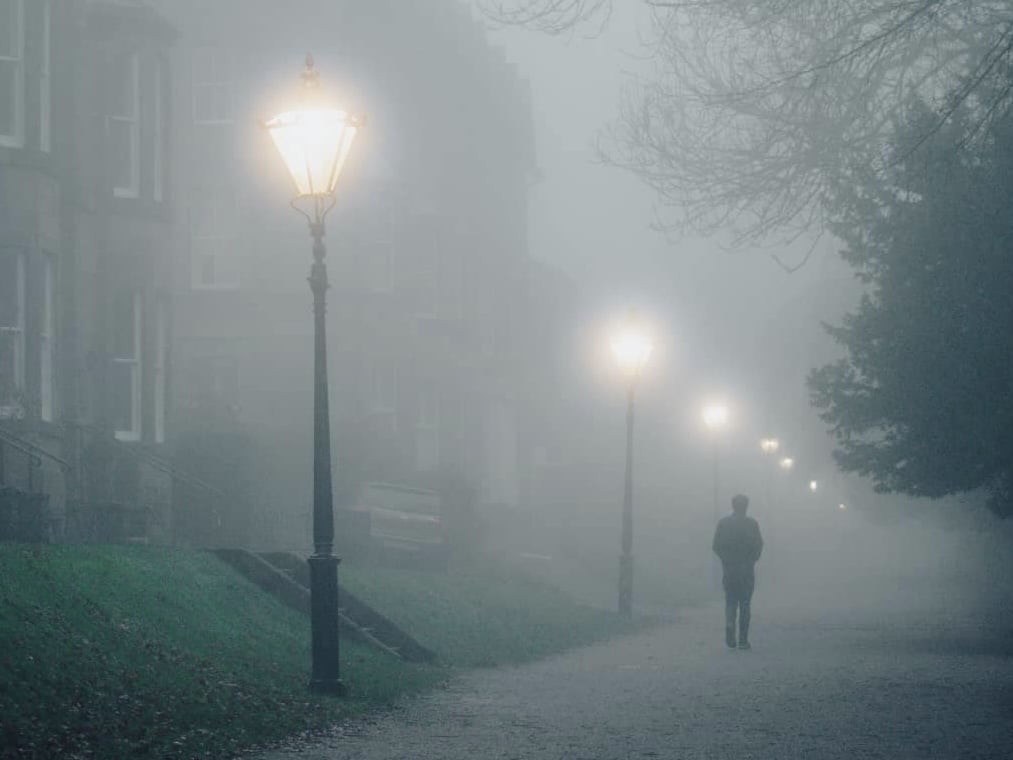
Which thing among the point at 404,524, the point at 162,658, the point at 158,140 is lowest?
the point at 404,524

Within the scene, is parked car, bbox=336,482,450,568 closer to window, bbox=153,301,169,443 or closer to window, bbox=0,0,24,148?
window, bbox=153,301,169,443

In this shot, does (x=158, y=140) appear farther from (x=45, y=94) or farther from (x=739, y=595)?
(x=739, y=595)

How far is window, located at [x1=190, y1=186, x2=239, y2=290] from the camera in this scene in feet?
143

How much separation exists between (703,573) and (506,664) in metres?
32.0

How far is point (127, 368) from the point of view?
29.0 meters

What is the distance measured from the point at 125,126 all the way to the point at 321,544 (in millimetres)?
17392

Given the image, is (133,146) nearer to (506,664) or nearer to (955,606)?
(506,664)

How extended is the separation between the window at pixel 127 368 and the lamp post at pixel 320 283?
15336mm

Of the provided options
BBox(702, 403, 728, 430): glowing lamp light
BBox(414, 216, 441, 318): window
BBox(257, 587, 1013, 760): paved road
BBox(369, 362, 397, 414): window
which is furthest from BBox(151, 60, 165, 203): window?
BBox(702, 403, 728, 430): glowing lamp light

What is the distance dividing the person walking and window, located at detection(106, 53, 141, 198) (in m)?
12.5

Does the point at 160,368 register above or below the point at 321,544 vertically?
above

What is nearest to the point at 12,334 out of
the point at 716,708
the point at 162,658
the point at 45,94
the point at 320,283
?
the point at 45,94

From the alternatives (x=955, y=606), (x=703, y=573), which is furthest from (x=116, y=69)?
(x=703, y=573)

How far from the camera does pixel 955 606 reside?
3766 centimetres
